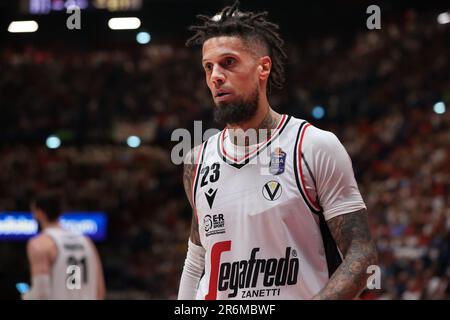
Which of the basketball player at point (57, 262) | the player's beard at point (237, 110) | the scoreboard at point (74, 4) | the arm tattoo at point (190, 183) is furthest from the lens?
the scoreboard at point (74, 4)

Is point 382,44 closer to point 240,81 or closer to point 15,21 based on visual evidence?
point 15,21

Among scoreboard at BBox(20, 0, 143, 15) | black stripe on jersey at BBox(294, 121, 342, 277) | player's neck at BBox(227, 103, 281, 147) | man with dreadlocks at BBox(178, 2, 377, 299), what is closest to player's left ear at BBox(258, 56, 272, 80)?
man with dreadlocks at BBox(178, 2, 377, 299)

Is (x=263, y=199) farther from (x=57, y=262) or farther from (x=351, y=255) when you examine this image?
(x=57, y=262)

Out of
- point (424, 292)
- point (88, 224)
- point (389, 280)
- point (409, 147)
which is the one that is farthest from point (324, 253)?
point (88, 224)

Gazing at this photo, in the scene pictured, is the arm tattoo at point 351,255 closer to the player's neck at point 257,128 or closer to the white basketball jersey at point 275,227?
the white basketball jersey at point 275,227

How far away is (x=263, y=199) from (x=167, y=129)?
16452mm

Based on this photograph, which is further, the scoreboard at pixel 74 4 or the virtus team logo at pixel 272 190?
the scoreboard at pixel 74 4

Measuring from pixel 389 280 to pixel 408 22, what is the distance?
8.62 m

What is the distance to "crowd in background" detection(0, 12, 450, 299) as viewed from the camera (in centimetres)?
1432

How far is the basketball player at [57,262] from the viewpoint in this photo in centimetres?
600

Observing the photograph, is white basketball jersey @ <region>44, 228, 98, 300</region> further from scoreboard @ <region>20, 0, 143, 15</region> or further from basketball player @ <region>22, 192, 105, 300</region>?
scoreboard @ <region>20, 0, 143, 15</region>

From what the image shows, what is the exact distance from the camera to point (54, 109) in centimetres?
2097

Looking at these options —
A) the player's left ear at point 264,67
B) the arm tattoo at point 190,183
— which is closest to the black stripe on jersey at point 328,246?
the player's left ear at point 264,67

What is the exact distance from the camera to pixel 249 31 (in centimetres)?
340
